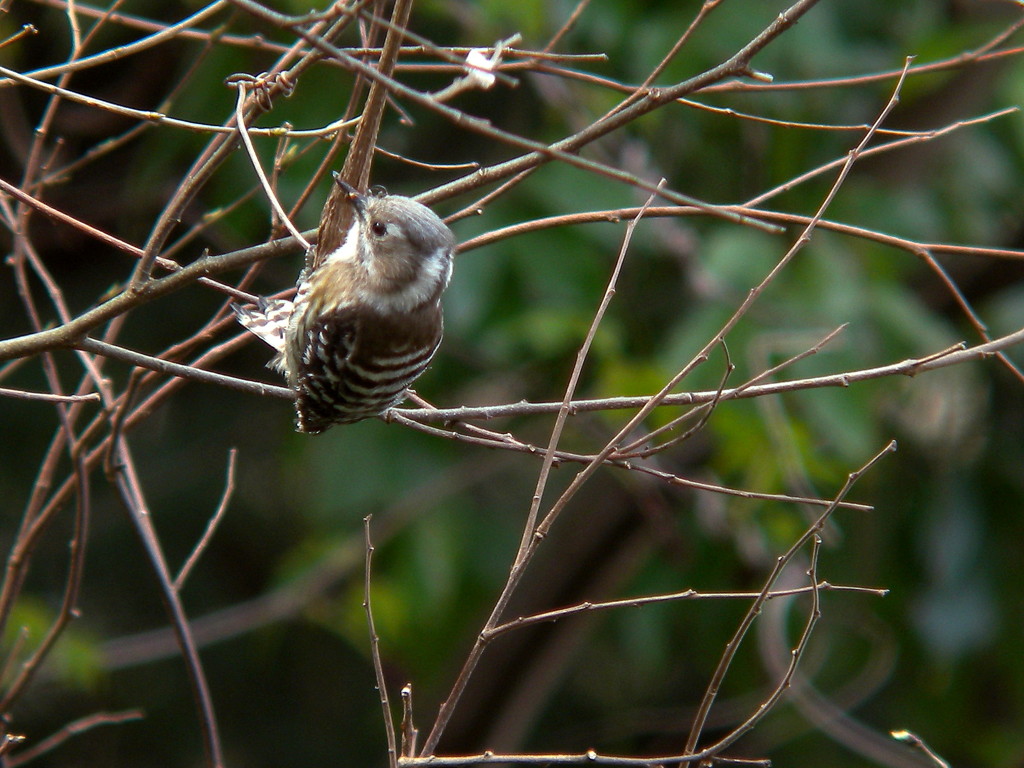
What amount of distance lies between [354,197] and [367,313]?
60 cm

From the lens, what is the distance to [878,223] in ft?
18.6

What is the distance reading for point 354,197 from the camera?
9.92 ft

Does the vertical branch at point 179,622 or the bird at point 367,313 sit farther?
the bird at point 367,313

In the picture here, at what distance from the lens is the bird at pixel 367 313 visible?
3.42m

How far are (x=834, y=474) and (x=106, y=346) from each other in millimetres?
3906

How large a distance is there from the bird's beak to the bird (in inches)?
2.6

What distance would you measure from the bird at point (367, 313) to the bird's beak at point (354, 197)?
0.22 ft

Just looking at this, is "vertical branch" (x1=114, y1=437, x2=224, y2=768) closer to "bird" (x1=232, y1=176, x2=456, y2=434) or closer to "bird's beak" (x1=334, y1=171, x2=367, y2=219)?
"bird" (x1=232, y1=176, x2=456, y2=434)

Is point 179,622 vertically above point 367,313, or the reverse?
point 367,313

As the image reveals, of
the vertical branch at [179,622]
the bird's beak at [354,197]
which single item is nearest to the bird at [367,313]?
the bird's beak at [354,197]

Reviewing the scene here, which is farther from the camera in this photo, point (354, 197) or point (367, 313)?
point (367, 313)

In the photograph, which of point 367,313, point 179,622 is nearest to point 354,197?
point 367,313

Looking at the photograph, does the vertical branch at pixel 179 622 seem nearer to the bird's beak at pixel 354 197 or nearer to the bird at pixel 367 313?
the bird at pixel 367 313

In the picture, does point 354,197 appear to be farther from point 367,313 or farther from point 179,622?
point 179,622
